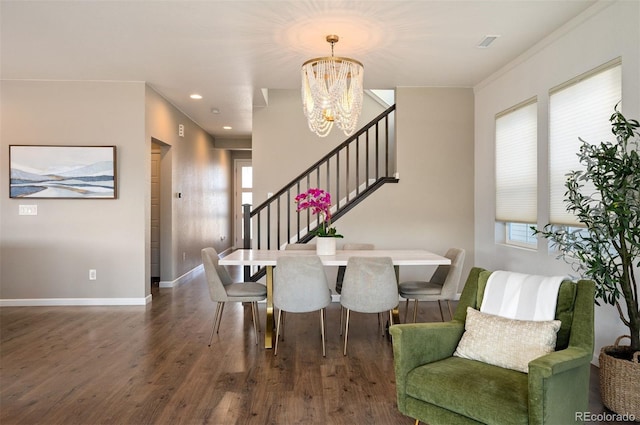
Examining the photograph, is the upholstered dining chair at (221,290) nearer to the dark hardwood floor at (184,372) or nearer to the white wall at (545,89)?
the dark hardwood floor at (184,372)

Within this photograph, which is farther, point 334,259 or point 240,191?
point 240,191

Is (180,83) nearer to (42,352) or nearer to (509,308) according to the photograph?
(42,352)

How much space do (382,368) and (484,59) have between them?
3.28m

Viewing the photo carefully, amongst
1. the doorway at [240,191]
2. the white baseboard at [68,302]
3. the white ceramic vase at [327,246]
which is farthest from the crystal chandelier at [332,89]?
the doorway at [240,191]

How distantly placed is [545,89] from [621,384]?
2.64m

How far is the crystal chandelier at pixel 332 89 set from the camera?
3.66m

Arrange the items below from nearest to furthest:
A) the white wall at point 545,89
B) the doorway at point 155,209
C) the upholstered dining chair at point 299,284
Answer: the white wall at point 545,89, the upholstered dining chair at point 299,284, the doorway at point 155,209

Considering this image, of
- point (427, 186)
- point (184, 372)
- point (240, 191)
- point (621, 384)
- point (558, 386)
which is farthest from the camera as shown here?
point (240, 191)

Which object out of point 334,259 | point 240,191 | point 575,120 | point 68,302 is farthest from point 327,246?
point 240,191

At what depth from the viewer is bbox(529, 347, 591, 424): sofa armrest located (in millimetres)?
1758

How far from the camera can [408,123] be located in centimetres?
557

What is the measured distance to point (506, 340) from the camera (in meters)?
2.18

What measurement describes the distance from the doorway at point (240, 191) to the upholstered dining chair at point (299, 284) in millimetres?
7858

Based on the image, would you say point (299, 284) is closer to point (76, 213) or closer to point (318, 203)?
point (318, 203)
